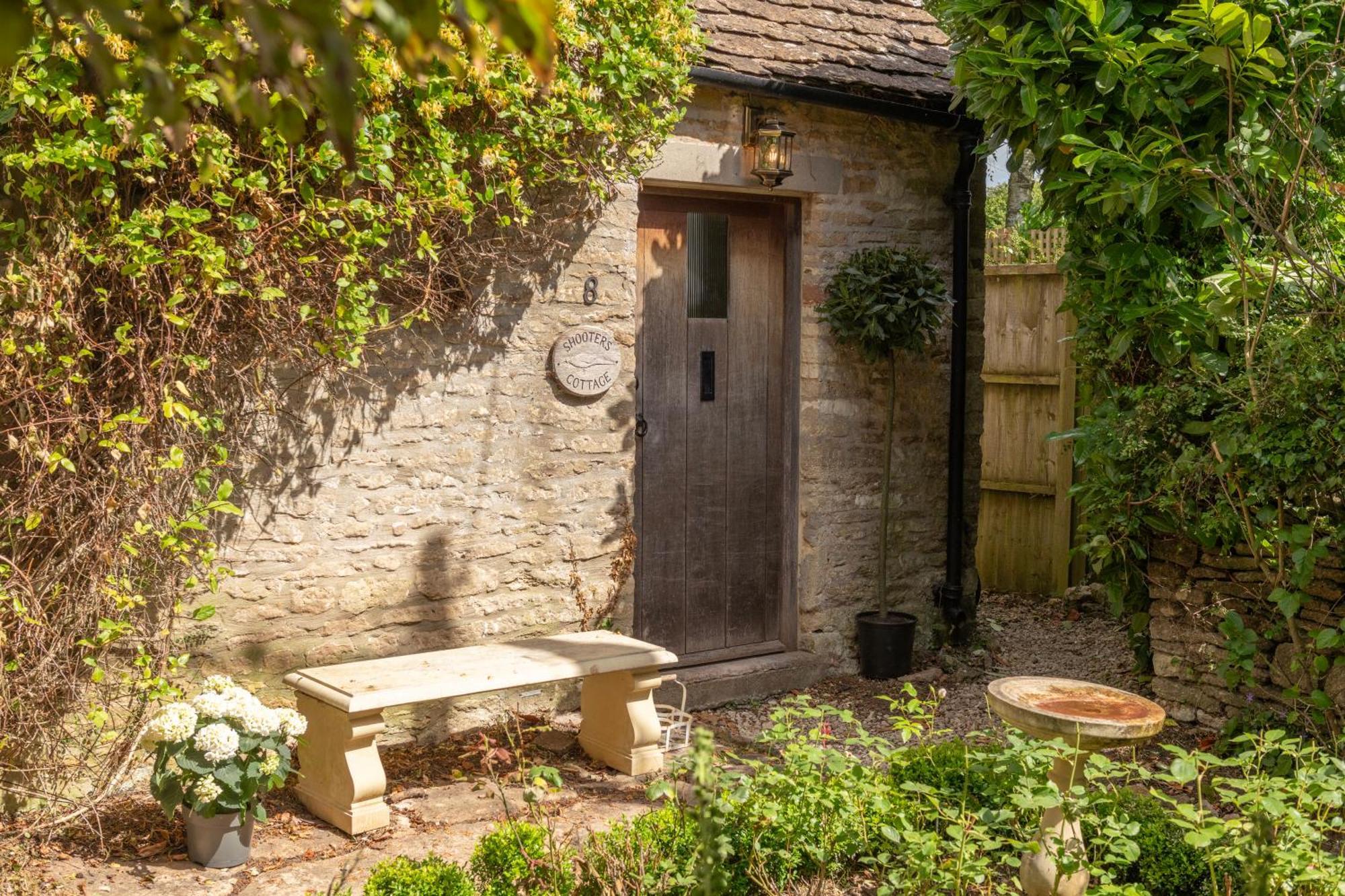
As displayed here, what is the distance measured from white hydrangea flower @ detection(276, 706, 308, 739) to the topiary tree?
3.41 meters

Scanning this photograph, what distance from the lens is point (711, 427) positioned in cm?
641

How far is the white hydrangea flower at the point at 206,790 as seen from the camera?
12.7 feet

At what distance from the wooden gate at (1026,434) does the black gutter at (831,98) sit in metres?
2.07

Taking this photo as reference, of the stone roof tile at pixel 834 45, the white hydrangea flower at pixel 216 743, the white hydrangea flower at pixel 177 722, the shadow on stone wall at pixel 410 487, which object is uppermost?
the stone roof tile at pixel 834 45

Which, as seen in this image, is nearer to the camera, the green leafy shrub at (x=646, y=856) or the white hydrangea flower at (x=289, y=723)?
the green leafy shrub at (x=646, y=856)

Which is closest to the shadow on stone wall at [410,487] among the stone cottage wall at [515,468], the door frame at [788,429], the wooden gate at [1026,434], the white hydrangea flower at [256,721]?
the stone cottage wall at [515,468]

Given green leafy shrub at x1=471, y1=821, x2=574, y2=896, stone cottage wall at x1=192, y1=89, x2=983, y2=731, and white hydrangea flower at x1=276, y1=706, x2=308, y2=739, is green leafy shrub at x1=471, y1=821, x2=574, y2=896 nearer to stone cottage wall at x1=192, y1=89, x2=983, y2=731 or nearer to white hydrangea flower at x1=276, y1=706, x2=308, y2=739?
white hydrangea flower at x1=276, y1=706, x2=308, y2=739

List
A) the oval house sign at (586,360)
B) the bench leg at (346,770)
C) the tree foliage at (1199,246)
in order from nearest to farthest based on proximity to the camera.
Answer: the bench leg at (346,770)
the tree foliage at (1199,246)
the oval house sign at (586,360)

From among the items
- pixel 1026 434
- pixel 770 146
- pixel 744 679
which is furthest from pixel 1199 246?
pixel 1026 434

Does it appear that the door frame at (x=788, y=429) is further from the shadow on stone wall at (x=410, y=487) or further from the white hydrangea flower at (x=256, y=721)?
the white hydrangea flower at (x=256, y=721)

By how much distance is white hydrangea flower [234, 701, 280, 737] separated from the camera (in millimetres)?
4078

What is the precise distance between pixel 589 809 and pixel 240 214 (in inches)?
97.8

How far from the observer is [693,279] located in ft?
20.8

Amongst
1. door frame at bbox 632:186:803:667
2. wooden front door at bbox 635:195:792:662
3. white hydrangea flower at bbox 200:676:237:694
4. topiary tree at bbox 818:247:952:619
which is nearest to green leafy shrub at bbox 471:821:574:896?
white hydrangea flower at bbox 200:676:237:694
